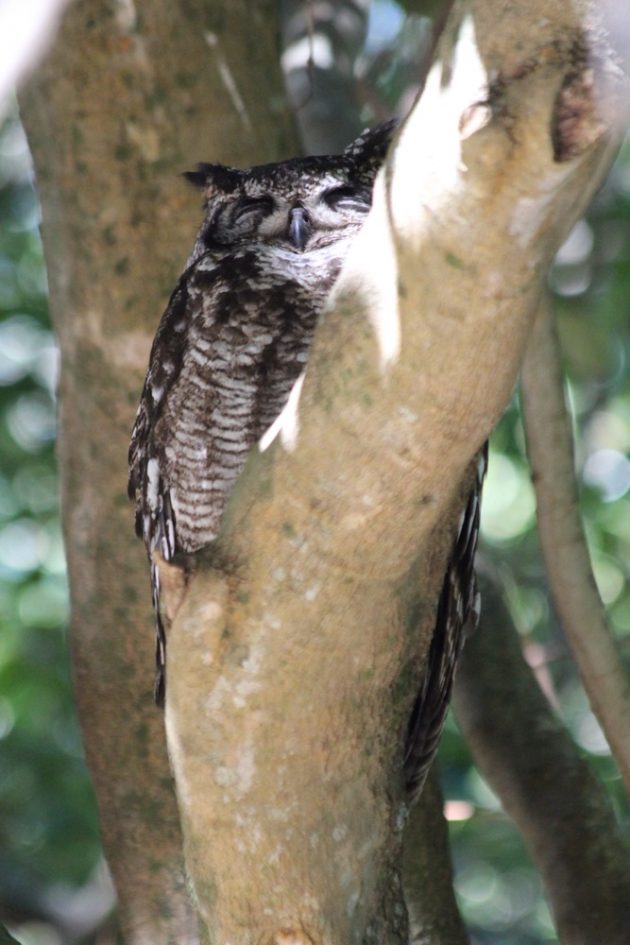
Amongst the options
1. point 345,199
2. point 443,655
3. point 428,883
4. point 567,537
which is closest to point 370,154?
point 345,199

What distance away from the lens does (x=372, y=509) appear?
5.34 ft

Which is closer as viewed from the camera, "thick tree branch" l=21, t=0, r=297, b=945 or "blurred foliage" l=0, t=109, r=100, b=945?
"thick tree branch" l=21, t=0, r=297, b=945

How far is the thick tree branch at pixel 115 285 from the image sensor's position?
315 centimetres

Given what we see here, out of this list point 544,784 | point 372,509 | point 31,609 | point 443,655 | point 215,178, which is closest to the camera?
point 372,509

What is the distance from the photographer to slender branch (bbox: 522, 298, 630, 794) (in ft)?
8.66

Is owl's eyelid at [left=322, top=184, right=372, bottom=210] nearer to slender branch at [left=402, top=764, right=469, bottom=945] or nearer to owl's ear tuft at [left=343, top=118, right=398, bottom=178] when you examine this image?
owl's ear tuft at [left=343, top=118, right=398, bottom=178]

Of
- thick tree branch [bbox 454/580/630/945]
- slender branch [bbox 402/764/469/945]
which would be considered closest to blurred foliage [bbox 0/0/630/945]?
thick tree branch [bbox 454/580/630/945]

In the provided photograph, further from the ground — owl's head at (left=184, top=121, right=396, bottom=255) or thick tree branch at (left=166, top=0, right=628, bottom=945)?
owl's head at (left=184, top=121, right=396, bottom=255)

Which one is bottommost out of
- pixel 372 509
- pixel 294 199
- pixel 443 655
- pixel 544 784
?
pixel 544 784

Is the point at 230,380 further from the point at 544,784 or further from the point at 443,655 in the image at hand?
the point at 544,784

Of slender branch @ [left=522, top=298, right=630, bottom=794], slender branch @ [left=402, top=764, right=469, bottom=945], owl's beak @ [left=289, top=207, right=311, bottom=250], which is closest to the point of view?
slender branch @ [left=522, top=298, right=630, bottom=794]

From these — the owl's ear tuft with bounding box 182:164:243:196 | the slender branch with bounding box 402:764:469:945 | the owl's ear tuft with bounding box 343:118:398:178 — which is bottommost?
the slender branch with bounding box 402:764:469:945

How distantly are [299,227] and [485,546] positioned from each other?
208 centimetres

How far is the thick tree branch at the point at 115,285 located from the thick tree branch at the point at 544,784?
0.79 m
